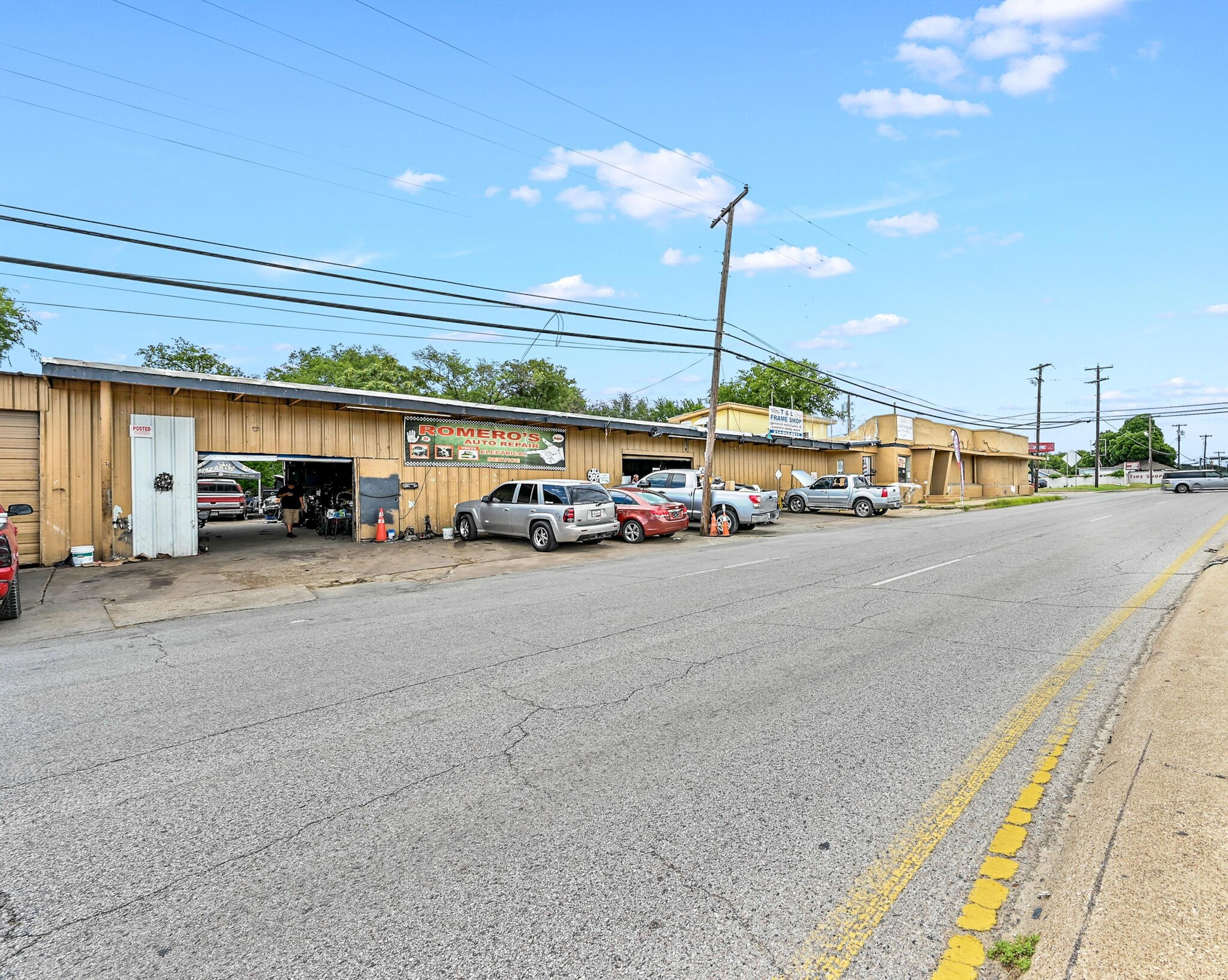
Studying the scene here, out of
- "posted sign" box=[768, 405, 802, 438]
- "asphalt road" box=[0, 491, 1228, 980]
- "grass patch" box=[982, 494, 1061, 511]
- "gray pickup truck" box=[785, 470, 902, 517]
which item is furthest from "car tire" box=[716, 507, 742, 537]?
"grass patch" box=[982, 494, 1061, 511]

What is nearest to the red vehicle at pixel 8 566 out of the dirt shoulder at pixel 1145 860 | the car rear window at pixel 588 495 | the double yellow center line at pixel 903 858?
the double yellow center line at pixel 903 858

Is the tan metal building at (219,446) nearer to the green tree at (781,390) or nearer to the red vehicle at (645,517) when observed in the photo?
the red vehicle at (645,517)

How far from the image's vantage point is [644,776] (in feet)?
11.9

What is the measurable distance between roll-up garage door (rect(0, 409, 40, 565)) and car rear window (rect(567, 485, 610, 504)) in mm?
10528

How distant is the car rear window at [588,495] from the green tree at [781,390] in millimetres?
41315

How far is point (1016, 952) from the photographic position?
2314mm

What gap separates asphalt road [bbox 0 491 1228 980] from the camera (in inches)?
95.1

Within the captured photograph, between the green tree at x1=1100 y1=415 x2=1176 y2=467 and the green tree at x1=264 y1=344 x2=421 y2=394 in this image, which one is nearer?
the green tree at x1=264 y1=344 x2=421 y2=394

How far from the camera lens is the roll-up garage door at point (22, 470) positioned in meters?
12.6

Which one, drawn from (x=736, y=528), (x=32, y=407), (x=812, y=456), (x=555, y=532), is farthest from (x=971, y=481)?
(x=32, y=407)

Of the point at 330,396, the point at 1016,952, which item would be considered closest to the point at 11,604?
the point at 330,396

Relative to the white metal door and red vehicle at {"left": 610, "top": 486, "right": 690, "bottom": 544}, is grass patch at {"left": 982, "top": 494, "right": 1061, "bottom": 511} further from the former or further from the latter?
the white metal door

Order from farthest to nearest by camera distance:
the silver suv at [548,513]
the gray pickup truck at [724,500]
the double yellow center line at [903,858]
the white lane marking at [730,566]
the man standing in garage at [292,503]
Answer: the man standing in garage at [292,503] < the gray pickup truck at [724,500] < the silver suv at [548,513] < the white lane marking at [730,566] < the double yellow center line at [903,858]

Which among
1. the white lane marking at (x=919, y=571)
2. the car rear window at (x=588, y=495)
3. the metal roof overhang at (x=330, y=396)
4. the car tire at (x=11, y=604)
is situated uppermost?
the metal roof overhang at (x=330, y=396)
